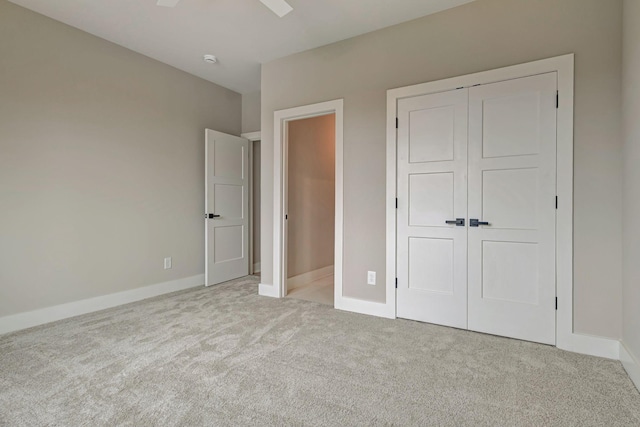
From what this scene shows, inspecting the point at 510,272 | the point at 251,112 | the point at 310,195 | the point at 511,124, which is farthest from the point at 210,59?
the point at 510,272

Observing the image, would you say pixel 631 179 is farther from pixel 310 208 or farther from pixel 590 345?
pixel 310 208

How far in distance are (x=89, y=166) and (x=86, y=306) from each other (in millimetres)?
1409

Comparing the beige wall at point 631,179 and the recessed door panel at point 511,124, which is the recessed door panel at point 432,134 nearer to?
the recessed door panel at point 511,124

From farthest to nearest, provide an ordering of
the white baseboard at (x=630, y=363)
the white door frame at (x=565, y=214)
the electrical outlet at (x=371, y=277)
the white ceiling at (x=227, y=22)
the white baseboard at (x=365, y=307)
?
the electrical outlet at (x=371, y=277), the white baseboard at (x=365, y=307), the white ceiling at (x=227, y=22), the white door frame at (x=565, y=214), the white baseboard at (x=630, y=363)

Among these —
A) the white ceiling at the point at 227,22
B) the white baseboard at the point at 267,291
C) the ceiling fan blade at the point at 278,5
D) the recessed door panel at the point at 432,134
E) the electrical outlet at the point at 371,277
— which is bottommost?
the white baseboard at the point at 267,291

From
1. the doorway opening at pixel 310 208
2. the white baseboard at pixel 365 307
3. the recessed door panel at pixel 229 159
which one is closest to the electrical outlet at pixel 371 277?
the white baseboard at pixel 365 307

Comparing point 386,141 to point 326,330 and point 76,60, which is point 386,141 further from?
point 76,60

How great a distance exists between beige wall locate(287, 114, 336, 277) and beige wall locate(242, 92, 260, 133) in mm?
855

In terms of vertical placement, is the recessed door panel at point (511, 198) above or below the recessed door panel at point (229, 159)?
below

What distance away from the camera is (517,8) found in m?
2.36

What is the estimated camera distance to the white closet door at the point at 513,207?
2.27 m

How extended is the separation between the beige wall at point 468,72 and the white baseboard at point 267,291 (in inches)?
6.0

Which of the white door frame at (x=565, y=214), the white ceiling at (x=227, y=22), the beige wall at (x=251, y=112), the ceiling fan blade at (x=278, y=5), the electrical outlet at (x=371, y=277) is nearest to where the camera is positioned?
the ceiling fan blade at (x=278, y=5)

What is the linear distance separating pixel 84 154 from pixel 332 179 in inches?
128
